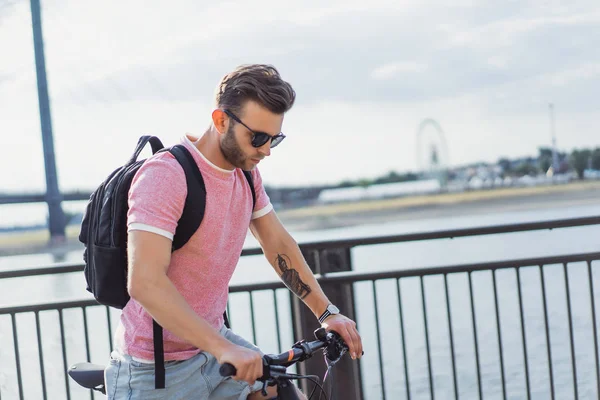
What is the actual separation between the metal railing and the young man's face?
173 centimetres

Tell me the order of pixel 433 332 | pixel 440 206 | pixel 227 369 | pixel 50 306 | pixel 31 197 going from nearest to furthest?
1. pixel 227 369
2. pixel 50 306
3. pixel 433 332
4. pixel 31 197
5. pixel 440 206

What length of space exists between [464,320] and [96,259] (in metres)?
10.5

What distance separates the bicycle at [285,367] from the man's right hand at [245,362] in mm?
12

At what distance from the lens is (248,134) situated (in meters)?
1.85

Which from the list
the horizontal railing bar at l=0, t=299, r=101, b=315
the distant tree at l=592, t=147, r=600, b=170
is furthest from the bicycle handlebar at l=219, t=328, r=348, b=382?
the distant tree at l=592, t=147, r=600, b=170

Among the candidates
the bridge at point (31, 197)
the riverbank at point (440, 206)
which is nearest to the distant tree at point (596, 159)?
the riverbank at point (440, 206)

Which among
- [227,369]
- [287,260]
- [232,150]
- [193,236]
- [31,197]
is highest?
[31,197]

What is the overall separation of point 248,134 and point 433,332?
980cm

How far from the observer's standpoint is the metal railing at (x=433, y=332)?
3643 mm

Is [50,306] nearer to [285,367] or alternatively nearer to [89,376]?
[89,376]

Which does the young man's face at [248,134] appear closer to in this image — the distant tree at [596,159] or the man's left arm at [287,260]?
the man's left arm at [287,260]

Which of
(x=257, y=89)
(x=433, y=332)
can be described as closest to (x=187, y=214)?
(x=257, y=89)

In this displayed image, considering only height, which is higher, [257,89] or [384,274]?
[257,89]

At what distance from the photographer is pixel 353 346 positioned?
6.67ft
